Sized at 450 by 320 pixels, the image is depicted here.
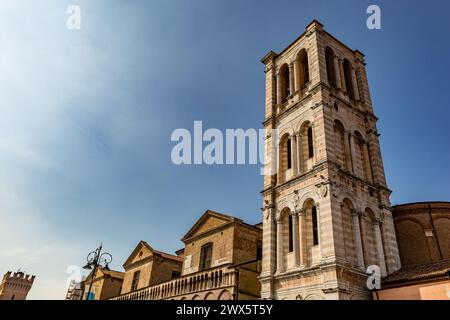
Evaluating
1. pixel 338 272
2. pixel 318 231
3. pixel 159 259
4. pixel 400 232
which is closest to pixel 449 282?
pixel 338 272

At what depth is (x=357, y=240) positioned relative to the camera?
658 inches

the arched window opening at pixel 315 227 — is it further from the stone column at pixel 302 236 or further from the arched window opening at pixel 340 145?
the arched window opening at pixel 340 145

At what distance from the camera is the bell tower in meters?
15.6

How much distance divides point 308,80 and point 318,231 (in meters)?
11.2

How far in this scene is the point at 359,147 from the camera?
827 inches

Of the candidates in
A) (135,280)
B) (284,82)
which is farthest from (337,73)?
(135,280)

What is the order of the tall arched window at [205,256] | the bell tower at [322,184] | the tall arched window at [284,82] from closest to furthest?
the bell tower at [322,184], the tall arched window at [284,82], the tall arched window at [205,256]

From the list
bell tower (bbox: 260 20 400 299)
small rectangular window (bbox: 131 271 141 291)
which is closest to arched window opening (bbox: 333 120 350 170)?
bell tower (bbox: 260 20 400 299)

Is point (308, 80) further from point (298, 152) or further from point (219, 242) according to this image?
point (219, 242)

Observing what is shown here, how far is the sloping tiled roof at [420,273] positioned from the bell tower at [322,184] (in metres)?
1.00

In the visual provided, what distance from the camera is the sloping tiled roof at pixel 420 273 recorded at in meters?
13.4

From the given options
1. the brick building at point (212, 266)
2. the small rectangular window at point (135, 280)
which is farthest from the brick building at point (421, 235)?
the small rectangular window at point (135, 280)

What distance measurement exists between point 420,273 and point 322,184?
5.60m
